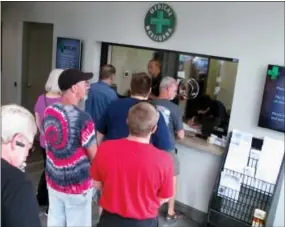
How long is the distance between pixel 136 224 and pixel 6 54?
3.80 meters

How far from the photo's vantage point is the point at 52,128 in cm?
185

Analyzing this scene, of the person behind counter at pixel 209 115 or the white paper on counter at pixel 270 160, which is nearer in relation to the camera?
the white paper on counter at pixel 270 160

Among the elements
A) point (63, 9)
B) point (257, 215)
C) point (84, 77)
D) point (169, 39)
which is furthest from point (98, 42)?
point (257, 215)

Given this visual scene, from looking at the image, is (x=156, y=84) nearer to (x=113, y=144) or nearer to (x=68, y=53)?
(x=68, y=53)

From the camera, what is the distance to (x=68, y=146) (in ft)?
6.05

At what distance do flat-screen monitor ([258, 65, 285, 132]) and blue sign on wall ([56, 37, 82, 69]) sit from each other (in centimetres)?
200

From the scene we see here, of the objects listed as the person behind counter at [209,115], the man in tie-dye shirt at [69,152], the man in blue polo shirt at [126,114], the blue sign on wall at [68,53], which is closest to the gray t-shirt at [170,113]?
the man in blue polo shirt at [126,114]

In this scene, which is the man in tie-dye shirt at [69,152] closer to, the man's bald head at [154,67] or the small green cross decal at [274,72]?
the small green cross decal at [274,72]

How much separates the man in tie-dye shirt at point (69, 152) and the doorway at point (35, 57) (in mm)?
2871

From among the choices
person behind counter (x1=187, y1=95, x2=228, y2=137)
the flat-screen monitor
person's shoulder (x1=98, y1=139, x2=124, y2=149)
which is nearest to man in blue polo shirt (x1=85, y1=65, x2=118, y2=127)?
person behind counter (x1=187, y1=95, x2=228, y2=137)

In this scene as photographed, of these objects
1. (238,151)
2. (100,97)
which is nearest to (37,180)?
(100,97)

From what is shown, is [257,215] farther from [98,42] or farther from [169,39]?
[98,42]

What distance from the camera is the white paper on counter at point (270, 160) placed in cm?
245

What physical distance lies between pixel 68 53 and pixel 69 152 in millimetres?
2168
